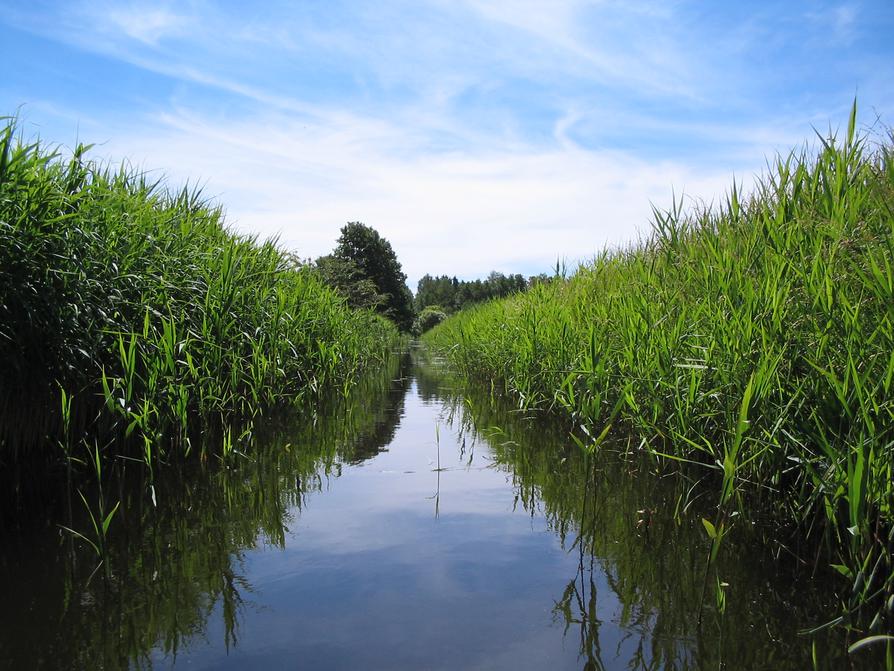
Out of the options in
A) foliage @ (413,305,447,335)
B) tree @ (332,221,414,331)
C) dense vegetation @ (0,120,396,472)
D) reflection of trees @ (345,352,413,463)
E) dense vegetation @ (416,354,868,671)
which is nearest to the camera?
dense vegetation @ (416,354,868,671)

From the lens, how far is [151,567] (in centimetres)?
240

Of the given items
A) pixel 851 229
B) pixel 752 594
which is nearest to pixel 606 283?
pixel 851 229

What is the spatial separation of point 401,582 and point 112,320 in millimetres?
2302

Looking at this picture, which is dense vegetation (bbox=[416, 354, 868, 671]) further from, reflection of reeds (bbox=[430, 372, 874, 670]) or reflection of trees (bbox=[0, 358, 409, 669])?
reflection of trees (bbox=[0, 358, 409, 669])

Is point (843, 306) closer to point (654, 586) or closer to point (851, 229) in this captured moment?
point (851, 229)

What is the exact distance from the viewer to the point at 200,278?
468 centimetres

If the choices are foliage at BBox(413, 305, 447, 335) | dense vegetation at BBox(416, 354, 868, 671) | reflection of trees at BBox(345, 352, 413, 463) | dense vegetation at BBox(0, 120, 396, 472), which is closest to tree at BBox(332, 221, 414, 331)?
foliage at BBox(413, 305, 447, 335)

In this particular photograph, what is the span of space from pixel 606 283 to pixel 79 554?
4.93 m

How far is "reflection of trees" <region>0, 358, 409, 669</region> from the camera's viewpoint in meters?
1.88

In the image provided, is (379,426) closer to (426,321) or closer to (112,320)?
(112,320)

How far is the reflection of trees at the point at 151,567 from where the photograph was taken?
188 cm

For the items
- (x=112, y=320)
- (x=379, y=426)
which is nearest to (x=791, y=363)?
(x=112, y=320)

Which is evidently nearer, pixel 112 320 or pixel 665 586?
pixel 665 586

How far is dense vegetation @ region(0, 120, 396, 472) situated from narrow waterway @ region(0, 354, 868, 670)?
0.51m
